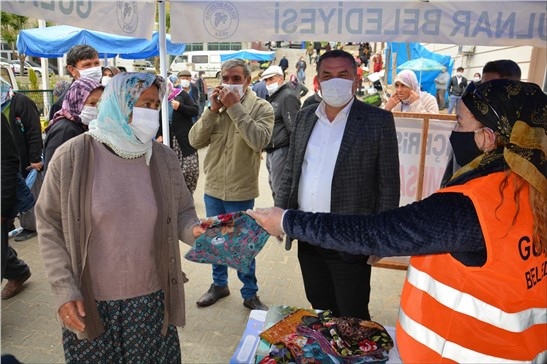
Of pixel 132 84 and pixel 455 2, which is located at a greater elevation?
pixel 455 2

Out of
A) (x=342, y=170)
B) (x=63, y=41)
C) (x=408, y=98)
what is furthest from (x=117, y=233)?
(x=63, y=41)

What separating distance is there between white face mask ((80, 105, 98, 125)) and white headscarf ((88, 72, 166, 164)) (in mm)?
1017

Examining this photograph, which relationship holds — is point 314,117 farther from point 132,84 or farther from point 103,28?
point 103,28

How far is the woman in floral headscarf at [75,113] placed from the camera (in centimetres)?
316

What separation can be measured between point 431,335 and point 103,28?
291 cm

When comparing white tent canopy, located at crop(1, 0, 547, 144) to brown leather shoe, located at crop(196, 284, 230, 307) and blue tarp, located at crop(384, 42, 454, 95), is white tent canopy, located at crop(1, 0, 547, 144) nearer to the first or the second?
brown leather shoe, located at crop(196, 284, 230, 307)

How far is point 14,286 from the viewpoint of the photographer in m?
4.42

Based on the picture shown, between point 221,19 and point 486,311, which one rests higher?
point 221,19

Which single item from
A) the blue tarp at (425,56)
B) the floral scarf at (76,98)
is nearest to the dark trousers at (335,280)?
the floral scarf at (76,98)

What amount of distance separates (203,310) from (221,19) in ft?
8.63

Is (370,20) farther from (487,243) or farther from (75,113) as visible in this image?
(487,243)

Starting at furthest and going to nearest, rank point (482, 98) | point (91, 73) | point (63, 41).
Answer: point (63, 41), point (91, 73), point (482, 98)

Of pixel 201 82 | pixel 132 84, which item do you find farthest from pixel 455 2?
pixel 201 82

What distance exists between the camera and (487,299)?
1439mm
